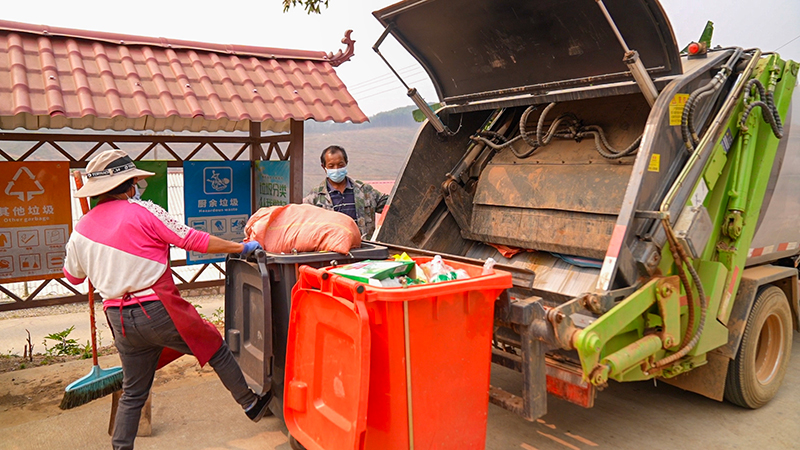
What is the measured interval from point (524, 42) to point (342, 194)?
172cm

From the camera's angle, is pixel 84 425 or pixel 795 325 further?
pixel 795 325

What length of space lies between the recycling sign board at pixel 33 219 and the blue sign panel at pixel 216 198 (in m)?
0.97

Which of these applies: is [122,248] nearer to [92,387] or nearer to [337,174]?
[92,387]

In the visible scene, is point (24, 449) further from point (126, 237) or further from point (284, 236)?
point (284, 236)

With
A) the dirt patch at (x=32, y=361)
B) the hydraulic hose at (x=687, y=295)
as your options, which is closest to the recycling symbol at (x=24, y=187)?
the dirt patch at (x=32, y=361)

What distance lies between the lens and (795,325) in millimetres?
4160

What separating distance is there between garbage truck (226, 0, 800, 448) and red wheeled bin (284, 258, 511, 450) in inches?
9.9

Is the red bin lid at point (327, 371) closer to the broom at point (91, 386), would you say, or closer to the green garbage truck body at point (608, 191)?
the green garbage truck body at point (608, 191)

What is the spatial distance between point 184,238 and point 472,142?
2.35 meters

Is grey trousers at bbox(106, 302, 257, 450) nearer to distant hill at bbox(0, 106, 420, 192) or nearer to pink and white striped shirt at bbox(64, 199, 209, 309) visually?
pink and white striped shirt at bbox(64, 199, 209, 309)

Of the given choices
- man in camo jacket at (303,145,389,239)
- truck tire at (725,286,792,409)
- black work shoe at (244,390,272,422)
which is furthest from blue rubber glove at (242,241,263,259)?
truck tire at (725,286,792,409)

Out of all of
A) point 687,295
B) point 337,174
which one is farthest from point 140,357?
point 687,295

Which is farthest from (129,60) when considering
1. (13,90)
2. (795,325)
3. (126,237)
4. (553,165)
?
(795,325)

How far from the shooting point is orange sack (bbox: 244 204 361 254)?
3.04 m
